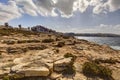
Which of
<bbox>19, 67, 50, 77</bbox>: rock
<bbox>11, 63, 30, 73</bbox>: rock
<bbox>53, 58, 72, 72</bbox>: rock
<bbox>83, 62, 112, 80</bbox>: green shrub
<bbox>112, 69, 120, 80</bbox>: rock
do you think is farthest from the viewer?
<bbox>112, 69, 120, 80</bbox>: rock

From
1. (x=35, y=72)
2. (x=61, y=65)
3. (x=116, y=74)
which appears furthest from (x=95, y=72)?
(x=35, y=72)

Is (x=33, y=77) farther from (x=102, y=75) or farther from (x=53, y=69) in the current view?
(x=102, y=75)

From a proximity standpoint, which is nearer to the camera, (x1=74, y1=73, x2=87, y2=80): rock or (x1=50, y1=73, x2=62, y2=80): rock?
(x1=50, y1=73, x2=62, y2=80): rock

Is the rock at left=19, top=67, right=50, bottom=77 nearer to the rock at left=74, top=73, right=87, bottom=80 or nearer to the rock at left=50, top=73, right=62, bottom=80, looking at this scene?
A: the rock at left=50, top=73, right=62, bottom=80

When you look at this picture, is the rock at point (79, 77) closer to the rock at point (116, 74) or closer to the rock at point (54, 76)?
the rock at point (54, 76)

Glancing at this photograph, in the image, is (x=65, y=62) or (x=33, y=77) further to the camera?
(x=65, y=62)

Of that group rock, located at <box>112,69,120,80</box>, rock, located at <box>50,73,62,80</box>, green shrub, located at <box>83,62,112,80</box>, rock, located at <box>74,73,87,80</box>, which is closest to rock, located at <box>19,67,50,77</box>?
rock, located at <box>50,73,62,80</box>

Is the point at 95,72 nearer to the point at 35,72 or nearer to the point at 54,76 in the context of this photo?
the point at 54,76

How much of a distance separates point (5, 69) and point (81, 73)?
6.38 metres

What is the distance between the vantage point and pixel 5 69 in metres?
15.3

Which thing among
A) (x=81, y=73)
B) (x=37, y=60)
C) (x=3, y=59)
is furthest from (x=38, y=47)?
(x=81, y=73)

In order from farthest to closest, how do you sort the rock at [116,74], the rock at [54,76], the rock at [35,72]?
the rock at [116,74] < the rock at [54,76] < the rock at [35,72]

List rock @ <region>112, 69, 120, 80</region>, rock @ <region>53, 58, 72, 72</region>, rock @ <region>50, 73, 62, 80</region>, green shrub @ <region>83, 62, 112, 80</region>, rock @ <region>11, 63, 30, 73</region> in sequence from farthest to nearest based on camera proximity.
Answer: rock @ <region>112, 69, 120, 80</region>, green shrub @ <region>83, 62, 112, 80</region>, rock @ <region>53, 58, 72, 72</region>, rock @ <region>11, 63, 30, 73</region>, rock @ <region>50, 73, 62, 80</region>

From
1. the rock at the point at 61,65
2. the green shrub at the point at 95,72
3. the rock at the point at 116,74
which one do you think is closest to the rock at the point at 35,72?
the rock at the point at 61,65
